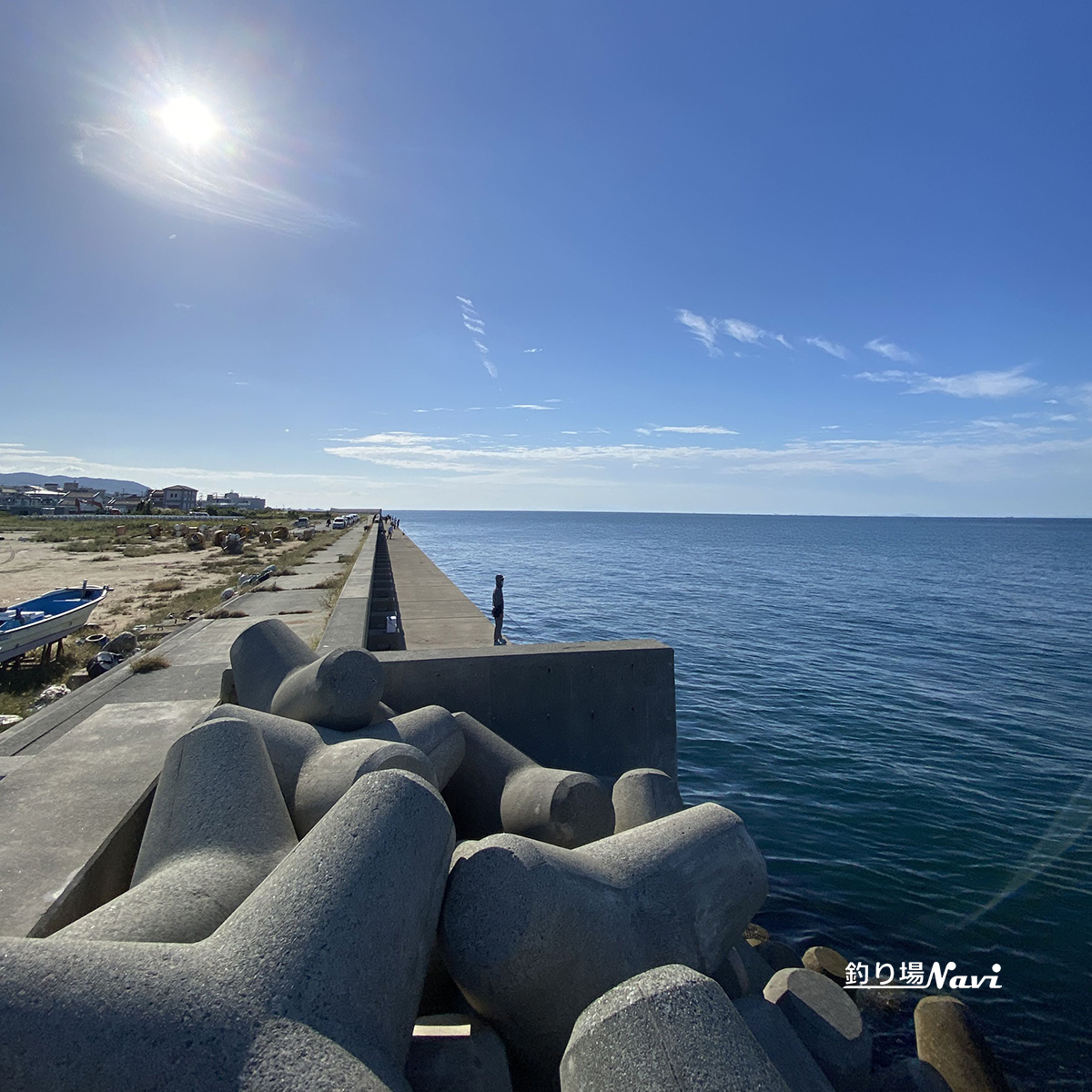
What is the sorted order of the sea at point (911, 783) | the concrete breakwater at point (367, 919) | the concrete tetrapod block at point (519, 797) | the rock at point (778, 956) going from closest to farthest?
the concrete breakwater at point (367, 919) → the concrete tetrapod block at point (519, 797) → the rock at point (778, 956) → the sea at point (911, 783)

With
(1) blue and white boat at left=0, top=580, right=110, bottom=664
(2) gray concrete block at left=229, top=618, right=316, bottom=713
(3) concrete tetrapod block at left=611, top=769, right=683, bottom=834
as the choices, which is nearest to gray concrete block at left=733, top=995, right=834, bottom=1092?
(3) concrete tetrapod block at left=611, top=769, right=683, bottom=834

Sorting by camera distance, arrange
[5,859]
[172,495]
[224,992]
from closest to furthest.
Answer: [224,992] → [5,859] → [172,495]

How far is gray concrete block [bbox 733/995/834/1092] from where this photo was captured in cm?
298

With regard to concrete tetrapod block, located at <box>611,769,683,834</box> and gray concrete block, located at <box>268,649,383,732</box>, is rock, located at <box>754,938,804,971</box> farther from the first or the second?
gray concrete block, located at <box>268,649,383,732</box>

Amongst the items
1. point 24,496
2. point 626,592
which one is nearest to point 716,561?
point 626,592

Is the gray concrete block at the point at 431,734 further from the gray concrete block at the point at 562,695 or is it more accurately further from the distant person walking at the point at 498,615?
the distant person walking at the point at 498,615

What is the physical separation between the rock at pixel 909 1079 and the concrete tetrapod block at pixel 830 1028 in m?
0.46

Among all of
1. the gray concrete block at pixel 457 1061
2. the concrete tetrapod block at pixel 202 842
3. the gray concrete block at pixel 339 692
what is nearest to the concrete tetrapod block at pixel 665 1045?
the gray concrete block at pixel 457 1061

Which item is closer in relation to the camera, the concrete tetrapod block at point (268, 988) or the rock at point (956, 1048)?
the concrete tetrapod block at point (268, 988)

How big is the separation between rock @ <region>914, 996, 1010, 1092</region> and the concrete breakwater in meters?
0.02

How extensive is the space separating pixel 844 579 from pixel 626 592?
17614mm

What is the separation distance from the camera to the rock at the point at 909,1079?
395 centimetres

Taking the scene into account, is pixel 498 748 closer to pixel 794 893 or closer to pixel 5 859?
pixel 5 859

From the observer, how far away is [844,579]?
43.2 m
